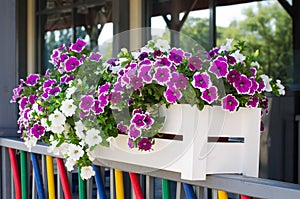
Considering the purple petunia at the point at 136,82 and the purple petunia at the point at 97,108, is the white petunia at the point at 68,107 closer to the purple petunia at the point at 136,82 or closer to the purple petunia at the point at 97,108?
the purple petunia at the point at 97,108

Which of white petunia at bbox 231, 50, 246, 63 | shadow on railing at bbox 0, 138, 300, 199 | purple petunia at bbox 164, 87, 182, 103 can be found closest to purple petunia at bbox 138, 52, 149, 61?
purple petunia at bbox 164, 87, 182, 103

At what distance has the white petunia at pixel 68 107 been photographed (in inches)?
75.6

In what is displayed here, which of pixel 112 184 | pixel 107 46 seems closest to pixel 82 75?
pixel 112 184

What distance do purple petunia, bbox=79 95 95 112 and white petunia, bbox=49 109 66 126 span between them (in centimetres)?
10

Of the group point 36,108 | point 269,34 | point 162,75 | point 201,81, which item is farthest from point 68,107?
point 269,34

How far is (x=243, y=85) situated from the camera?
173 centimetres

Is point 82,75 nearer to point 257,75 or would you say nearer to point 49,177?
point 257,75

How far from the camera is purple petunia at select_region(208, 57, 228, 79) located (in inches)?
67.4

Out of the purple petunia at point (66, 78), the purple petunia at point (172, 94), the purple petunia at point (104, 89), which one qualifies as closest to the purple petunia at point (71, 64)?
the purple petunia at point (66, 78)

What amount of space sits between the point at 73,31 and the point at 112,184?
350 centimetres

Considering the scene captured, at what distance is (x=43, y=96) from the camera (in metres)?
2.15

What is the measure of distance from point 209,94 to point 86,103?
457 mm

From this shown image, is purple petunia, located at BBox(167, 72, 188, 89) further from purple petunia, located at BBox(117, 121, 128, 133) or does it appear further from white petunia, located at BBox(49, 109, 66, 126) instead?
white petunia, located at BBox(49, 109, 66, 126)

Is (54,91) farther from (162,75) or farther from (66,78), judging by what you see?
(162,75)
